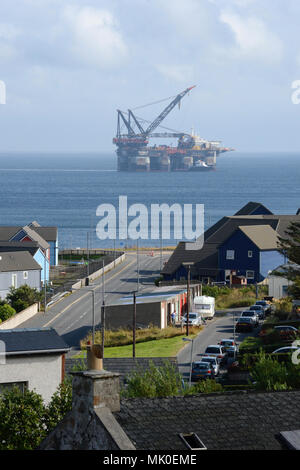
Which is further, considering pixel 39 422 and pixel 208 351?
pixel 208 351

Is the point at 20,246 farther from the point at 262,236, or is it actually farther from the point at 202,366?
the point at 202,366

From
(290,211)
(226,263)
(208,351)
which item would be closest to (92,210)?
(290,211)

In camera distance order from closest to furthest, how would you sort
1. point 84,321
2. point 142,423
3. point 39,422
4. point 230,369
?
point 142,423, point 39,422, point 230,369, point 84,321

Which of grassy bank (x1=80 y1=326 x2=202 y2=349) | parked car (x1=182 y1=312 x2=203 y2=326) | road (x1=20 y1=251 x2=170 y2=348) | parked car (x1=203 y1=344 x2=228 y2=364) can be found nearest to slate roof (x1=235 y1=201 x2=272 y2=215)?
road (x1=20 y1=251 x2=170 y2=348)

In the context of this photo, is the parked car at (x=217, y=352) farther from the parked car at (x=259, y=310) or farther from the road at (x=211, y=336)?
the parked car at (x=259, y=310)

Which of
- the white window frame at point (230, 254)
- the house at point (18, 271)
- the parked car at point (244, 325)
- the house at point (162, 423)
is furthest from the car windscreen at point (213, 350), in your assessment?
the white window frame at point (230, 254)

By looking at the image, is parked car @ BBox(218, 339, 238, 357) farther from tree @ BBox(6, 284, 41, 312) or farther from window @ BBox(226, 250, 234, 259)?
window @ BBox(226, 250, 234, 259)
